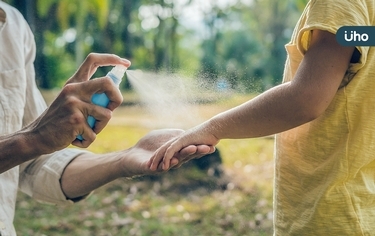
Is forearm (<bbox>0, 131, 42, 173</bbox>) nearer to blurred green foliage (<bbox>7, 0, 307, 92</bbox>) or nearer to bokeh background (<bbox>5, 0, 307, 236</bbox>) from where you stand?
bokeh background (<bbox>5, 0, 307, 236</bbox>)

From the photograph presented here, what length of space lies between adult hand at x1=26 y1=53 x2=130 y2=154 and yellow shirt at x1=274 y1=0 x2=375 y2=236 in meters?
0.27

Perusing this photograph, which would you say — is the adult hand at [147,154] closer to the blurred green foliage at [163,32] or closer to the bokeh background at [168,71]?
the bokeh background at [168,71]

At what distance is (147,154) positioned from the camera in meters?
0.83

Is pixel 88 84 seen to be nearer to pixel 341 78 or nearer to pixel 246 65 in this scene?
pixel 341 78

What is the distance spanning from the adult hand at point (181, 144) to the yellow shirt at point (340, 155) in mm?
130

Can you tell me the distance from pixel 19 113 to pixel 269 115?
0.48m

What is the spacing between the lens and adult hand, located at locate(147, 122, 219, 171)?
0.72 m

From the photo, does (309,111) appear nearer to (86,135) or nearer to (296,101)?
(296,101)

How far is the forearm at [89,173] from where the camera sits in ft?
2.89

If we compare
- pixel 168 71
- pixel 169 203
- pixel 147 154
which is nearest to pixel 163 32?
pixel 169 203

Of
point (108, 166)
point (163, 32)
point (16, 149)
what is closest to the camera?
point (16, 149)

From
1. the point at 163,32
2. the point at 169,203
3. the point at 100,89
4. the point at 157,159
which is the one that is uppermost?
the point at 100,89

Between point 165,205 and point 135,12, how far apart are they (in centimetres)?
147

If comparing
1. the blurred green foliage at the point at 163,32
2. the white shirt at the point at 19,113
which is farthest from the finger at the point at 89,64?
the blurred green foliage at the point at 163,32
